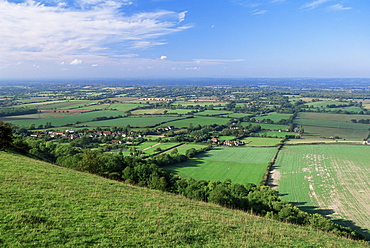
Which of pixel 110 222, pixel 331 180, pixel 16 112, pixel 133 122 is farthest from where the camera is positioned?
pixel 16 112

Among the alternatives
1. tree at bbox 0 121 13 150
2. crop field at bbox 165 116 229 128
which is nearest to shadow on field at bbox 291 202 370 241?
tree at bbox 0 121 13 150

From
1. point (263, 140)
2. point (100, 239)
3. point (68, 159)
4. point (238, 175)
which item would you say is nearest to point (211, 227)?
point (100, 239)

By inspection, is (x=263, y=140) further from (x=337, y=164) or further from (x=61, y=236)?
(x=61, y=236)

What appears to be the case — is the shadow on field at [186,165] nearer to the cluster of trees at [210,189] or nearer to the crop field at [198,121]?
the cluster of trees at [210,189]

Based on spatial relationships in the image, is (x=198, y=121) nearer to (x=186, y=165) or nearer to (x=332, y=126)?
(x=332, y=126)

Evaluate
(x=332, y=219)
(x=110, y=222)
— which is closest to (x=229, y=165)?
(x=332, y=219)

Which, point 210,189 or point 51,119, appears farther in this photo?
point 51,119
